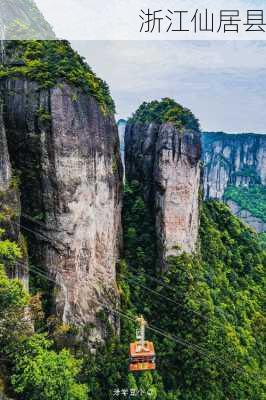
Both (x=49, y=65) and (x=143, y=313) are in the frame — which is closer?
(x=49, y=65)

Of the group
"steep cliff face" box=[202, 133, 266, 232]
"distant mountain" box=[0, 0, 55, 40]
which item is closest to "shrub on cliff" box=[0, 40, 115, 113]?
"distant mountain" box=[0, 0, 55, 40]

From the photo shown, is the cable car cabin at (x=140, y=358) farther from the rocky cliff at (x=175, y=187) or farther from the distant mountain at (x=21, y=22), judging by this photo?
the distant mountain at (x=21, y=22)

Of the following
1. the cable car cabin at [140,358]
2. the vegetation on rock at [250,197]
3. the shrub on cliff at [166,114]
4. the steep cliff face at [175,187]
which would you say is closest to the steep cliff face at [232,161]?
the vegetation on rock at [250,197]

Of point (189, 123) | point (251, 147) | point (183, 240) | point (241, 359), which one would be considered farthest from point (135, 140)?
point (251, 147)

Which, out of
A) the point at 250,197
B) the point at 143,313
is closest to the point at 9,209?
the point at 143,313

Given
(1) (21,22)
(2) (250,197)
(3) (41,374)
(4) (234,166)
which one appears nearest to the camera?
(3) (41,374)

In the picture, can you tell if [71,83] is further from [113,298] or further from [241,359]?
[241,359]

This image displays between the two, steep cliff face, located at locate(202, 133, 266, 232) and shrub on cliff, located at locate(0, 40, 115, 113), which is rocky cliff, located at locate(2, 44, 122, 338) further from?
steep cliff face, located at locate(202, 133, 266, 232)

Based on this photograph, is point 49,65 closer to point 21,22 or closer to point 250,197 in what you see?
point 21,22
